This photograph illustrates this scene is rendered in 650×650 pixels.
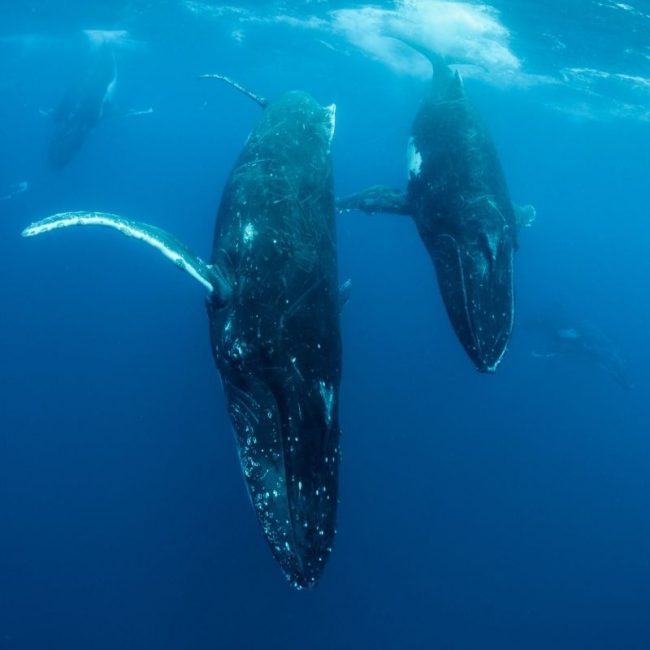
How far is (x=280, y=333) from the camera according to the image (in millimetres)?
5117

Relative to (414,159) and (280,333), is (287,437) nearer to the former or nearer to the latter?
(280,333)

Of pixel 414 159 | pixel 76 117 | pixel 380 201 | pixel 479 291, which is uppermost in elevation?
pixel 414 159

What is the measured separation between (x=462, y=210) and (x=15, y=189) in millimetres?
45463

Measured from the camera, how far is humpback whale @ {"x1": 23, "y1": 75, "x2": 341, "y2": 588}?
4398mm

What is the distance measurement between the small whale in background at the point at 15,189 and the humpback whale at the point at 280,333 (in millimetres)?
41877

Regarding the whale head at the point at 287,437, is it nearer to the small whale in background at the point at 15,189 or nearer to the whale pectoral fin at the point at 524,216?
the whale pectoral fin at the point at 524,216

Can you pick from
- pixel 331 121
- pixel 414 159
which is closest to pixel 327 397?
pixel 331 121

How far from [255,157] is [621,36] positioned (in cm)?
2734

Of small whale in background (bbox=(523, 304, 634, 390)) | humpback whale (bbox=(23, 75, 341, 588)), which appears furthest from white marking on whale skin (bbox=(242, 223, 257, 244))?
small whale in background (bbox=(523, 304, 634, 390))

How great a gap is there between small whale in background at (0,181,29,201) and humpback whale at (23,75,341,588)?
137 ft

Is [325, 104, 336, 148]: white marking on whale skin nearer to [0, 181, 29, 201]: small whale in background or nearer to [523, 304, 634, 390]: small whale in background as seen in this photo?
[523, 304, 634, 390]: small whale in background

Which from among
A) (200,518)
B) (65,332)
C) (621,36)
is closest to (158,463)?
(200,518)

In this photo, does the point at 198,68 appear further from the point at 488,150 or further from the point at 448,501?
the point at 488,150

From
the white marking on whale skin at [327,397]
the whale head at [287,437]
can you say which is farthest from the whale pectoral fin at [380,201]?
the white marking on whale skin at [327,397]
